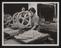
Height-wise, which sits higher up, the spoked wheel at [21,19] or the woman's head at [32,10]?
the woman's head at [32,10]

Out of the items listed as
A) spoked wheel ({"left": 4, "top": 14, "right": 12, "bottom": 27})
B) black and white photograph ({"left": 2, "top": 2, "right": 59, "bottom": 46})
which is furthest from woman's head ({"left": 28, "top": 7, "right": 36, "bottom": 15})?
spoked wheel ({"left": 4, "top": 14, "right": 12, "bottom": 27})

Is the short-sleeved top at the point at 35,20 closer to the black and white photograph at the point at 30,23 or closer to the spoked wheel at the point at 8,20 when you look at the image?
the black and white photograph at the point at 30,23

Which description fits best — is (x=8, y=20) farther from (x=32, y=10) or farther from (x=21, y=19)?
(x=32, y=10)

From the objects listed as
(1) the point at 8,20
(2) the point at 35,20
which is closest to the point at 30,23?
(2) the point at 35,20

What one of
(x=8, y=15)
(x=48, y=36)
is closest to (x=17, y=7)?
(x=8, y=15)

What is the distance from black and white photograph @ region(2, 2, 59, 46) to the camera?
33.3 inches

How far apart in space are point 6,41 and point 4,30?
100mm

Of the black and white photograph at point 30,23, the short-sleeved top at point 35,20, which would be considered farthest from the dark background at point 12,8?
the short-sleeved top at point 35,20

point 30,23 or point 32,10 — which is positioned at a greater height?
point 32,10

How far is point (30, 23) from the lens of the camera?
2.80ft

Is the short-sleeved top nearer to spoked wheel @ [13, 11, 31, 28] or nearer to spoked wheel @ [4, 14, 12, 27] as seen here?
spoked wheel @ [13, 11, 31, 28]

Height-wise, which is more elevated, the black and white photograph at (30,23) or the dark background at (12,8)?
the dark background at (12,8)

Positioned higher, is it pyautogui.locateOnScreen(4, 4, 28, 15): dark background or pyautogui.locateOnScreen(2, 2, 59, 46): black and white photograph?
pyautogui.locateOnScreen(4, 4, 28, 15): dark background

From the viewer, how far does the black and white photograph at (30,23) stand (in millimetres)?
846
